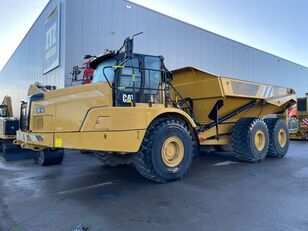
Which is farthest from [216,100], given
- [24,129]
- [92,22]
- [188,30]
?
[188,30]

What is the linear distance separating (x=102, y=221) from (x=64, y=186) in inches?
85.7

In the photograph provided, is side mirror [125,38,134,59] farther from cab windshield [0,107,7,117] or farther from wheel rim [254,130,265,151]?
cab windshield [0,107,7,117]

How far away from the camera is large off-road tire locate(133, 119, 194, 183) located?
5.29 m

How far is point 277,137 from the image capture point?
873cm

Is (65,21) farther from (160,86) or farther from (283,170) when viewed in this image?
(283,170)

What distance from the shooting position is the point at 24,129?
5.95m

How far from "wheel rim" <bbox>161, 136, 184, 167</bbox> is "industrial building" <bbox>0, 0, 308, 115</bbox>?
6.94 m

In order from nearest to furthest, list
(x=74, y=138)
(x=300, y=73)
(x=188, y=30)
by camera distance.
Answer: (x=74, y=138) → (x=188, y=30) → (x=300, y=73)

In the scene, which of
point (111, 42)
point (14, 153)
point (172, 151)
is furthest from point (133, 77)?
point (111, 42)

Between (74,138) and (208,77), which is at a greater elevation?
(208,77)

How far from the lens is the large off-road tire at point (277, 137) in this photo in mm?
8625

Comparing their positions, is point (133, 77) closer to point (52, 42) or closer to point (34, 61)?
point (52, 42)

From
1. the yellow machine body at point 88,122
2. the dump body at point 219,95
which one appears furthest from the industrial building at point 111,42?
the yellow machine body at point 88,122

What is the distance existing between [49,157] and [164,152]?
3.97 meters
